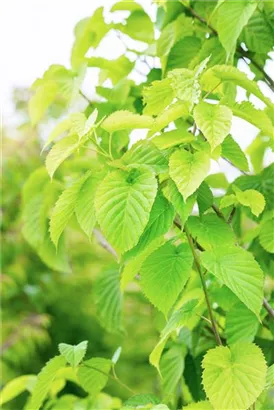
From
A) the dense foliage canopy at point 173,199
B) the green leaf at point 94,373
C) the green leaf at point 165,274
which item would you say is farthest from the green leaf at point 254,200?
the green leaf at point 94,373

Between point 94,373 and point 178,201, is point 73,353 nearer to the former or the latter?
point 94,373

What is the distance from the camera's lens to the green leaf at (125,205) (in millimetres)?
869

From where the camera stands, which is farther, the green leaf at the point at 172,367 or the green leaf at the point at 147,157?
the green leaf at the point at 172,367

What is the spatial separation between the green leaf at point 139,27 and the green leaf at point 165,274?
1.97 feet

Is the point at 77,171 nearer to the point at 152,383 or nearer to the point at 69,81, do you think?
the point at 69,81

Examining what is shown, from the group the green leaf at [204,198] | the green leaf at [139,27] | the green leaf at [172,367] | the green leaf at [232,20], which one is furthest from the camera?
the green leaf at [139,27]

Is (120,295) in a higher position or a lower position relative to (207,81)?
lower

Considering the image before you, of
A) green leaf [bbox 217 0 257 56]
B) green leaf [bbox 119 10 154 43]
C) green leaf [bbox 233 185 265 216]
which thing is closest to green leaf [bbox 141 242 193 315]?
green leaf [bbox 233 185 265 216]

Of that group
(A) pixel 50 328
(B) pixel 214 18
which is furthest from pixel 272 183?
(A) pixel 50 328

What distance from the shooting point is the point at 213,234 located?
0.97 m

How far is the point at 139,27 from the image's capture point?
A: 4.70 ft

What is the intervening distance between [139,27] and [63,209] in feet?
2.00

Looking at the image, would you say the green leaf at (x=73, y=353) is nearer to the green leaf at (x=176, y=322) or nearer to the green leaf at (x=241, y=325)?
the green leaf at (x=176, y=322)

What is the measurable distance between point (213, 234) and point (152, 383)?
15.3 ft
